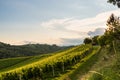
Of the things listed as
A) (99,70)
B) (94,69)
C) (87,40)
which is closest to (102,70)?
(99,70)

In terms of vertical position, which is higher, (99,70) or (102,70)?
(102,70)

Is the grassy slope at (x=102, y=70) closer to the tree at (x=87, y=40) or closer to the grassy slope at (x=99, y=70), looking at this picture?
the grassy slope at (x=99, y=70)

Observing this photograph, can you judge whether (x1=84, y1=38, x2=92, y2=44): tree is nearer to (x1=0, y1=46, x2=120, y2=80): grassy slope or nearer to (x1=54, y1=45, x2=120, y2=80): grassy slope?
(x1=0, y1=46, x2=120, y2=80): grassy slope

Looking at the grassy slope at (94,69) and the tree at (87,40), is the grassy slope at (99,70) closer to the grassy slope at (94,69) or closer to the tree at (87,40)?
the grassy slope at (94,69)

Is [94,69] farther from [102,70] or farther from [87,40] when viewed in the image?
[87,40]

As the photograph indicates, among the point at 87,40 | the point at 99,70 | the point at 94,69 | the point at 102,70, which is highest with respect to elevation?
the point at 87,40

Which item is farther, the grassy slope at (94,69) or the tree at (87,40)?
the tree at (87,40)

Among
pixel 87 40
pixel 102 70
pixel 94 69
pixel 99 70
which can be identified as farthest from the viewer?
pixel 87 40

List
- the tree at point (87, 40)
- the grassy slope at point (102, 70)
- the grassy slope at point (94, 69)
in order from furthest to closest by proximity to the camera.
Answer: the tree at point (87, 40) → the grassy slope at point (94, 69) → the grassy slope at point (102, 70)

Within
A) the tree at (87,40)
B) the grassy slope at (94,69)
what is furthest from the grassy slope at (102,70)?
the tree at (87,40)

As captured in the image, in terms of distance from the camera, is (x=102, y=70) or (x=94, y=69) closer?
(x=102, y=70)

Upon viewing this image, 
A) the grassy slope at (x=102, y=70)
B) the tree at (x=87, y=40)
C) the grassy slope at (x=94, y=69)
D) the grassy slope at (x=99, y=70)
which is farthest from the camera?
the tree at (x=87, y=40)

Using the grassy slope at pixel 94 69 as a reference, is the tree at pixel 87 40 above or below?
above

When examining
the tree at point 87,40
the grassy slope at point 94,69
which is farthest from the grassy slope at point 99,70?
the tree at point 87,40
